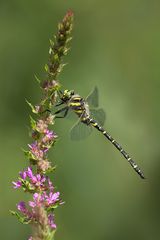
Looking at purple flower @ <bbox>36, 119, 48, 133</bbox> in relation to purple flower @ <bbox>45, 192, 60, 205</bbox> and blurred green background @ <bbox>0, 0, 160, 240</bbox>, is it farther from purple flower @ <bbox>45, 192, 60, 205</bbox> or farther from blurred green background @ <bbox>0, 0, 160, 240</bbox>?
blurred green background @ <bbox>0, 0, 160, 240</bbox>

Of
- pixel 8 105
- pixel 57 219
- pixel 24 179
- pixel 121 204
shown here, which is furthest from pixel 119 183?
pixel 24 179

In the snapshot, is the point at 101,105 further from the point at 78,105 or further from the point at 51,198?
the point at 51,198

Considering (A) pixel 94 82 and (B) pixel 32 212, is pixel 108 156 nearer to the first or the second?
(A) pixel 94 82

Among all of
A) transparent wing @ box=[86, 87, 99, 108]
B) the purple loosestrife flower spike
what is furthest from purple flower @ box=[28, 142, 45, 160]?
transparent wing @ box=[86, 87, 99, 108]

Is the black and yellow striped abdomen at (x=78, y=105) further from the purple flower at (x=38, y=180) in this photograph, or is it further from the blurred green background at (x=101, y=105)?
the blurred green background at (x=101, y=105)

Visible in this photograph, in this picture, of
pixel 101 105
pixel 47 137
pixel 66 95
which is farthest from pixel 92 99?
pixel 101 105

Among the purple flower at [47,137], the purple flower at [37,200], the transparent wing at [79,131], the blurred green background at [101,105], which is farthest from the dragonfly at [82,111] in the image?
the blurred green background at [101,105]
